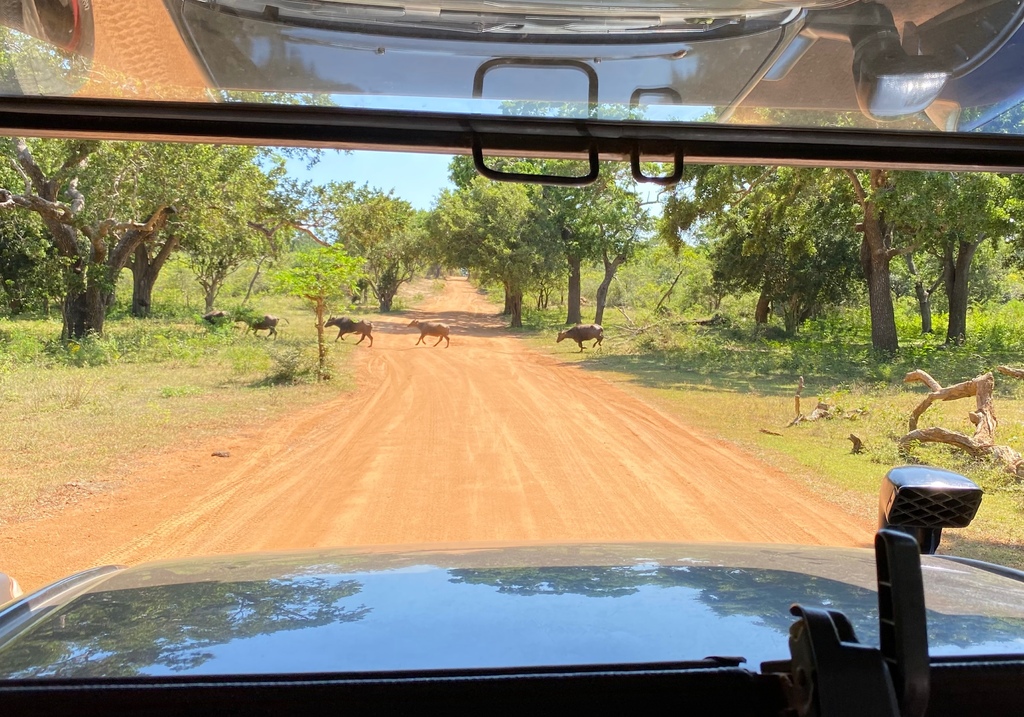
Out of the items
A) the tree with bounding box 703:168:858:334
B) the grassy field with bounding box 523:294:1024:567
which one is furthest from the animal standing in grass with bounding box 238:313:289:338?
the tree with bounding box 703:168:858:334

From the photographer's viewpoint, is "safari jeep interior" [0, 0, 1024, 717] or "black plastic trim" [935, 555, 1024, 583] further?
"black plastic trim" [935, 555, 1024, 583]

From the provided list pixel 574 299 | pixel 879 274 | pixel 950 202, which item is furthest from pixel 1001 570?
pixel 574 299

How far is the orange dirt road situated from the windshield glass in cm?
254

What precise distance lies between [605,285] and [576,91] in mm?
18300

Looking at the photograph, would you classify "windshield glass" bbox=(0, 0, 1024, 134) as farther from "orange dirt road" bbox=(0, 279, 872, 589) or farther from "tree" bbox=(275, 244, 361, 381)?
"tree" bbox=(275, 244, 361, 381)

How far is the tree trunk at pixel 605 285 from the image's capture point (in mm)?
19439

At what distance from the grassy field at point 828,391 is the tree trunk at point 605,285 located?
1.23 ft

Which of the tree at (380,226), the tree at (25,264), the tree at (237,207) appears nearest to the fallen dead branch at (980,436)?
the tree at (380,226)

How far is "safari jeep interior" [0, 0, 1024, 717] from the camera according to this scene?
1182mm

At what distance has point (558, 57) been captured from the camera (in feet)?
6.15

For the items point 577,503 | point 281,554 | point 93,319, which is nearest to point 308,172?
point 93,319

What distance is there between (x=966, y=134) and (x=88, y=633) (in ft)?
7.46

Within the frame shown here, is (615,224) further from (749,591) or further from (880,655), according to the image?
(880,655)

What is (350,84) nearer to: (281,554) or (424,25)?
(424,25)
